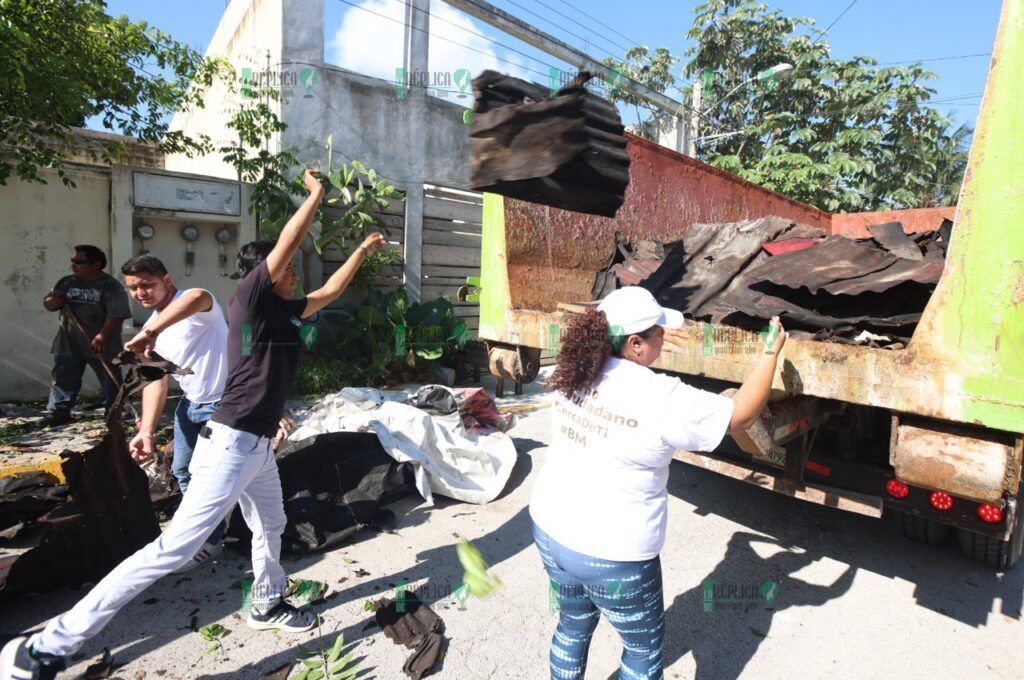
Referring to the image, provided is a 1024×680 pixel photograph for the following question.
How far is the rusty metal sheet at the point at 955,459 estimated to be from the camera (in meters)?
1.86

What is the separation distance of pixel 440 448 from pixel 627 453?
8.32 ft

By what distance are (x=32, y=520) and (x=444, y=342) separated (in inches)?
190

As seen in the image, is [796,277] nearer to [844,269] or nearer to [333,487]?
[844,269]

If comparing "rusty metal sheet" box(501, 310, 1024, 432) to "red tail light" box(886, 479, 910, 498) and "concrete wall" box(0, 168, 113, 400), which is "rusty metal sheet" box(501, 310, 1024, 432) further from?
"concrete wall" box(0, 168, 113, 400)

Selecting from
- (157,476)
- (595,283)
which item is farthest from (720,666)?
(157,476)

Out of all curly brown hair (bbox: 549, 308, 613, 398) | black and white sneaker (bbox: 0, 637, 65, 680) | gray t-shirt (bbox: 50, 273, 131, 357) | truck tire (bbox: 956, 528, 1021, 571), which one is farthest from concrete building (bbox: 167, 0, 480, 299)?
truck tire (bbox: 956, 528, 1021, 571)

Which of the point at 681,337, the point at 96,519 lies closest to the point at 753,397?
the point at 681,337

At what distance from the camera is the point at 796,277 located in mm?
2789

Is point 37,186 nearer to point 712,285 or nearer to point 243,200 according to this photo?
point 243,200

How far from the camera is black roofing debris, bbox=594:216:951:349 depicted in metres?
2.49

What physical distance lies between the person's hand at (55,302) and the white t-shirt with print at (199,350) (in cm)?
304

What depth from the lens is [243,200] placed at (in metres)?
7.09

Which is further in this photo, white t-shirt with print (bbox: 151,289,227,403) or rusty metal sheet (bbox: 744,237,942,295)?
white t-shirt with print (bbox: 151,289,227,403)

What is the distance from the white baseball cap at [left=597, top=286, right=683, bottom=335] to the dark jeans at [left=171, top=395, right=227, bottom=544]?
6.88 ft
